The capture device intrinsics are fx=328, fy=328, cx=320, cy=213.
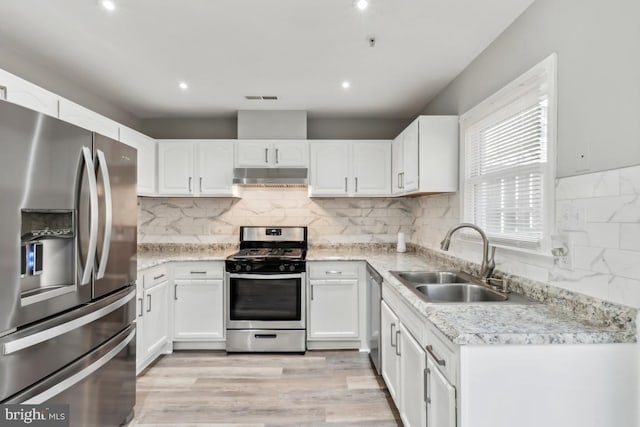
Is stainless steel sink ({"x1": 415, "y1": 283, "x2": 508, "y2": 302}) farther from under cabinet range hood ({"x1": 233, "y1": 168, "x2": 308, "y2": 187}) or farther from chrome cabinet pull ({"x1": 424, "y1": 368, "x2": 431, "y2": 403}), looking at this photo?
under cabinet range hood ({"x1": 233, "y1": 168, "x2": 308, "y2": 187})

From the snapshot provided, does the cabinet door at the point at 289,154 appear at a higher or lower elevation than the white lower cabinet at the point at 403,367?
higher

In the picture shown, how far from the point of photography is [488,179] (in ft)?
7.34

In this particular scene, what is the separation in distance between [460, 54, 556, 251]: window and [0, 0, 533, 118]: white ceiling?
450 millimetres

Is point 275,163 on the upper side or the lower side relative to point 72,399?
upper

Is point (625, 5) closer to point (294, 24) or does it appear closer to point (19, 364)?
point (294, 24)

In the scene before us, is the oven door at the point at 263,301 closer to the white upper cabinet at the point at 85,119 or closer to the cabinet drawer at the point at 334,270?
the cabinet drawer at the point at 334,270

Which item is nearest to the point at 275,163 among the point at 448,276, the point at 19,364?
the point at 448,276

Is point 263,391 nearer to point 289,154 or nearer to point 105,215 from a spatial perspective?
point 105,215

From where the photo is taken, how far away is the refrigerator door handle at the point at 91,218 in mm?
1612

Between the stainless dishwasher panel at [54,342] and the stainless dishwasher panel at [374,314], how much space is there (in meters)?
1.83

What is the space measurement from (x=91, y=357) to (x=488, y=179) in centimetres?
257

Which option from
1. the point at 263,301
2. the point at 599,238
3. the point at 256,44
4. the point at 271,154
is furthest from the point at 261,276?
the point at 599,238

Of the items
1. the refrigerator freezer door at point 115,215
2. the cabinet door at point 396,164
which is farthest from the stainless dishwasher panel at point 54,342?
the cabinet door at point 396,164

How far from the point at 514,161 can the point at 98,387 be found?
8.70ft
